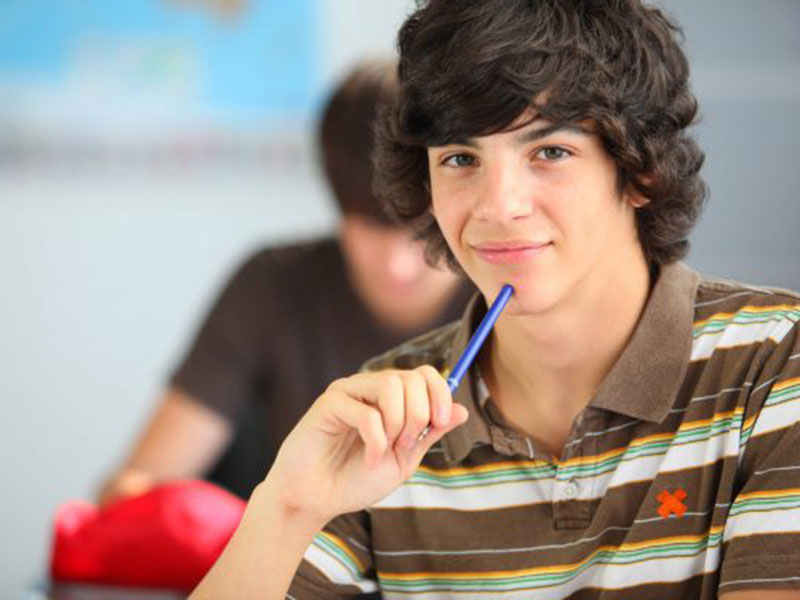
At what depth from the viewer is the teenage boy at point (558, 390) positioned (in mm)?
1113

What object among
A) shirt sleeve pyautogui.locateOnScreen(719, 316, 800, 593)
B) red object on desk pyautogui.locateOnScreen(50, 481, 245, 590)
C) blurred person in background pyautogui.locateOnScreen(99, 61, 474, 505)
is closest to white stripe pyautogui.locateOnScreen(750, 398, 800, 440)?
shirt sleeve pyautogui.locateOnScreen(719, 316, 800, 593)

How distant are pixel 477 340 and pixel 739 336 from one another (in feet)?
0.83

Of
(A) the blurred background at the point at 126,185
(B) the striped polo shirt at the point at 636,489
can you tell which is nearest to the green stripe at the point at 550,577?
(B) the striped polo shirt at the point at 636,489

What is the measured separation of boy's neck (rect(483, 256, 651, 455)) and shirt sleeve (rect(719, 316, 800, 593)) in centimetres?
16

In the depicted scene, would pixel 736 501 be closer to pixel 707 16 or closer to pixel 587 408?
pixel 587 408

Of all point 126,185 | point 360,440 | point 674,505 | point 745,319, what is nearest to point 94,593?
point 360,440

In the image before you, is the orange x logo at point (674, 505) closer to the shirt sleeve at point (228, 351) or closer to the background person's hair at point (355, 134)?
the background person's hair at point (355, 134)

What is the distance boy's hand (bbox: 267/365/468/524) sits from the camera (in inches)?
41.6

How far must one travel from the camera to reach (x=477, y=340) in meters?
1.13

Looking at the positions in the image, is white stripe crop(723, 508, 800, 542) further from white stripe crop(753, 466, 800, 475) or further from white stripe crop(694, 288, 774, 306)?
white stripe crop(694, 288, 774, 306)

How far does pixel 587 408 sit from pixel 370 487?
0.73 ft

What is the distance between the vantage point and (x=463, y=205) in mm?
1200

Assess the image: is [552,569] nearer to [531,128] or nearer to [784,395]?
[784,395]

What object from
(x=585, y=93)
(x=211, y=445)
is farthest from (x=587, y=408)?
(x=211, y=445)
